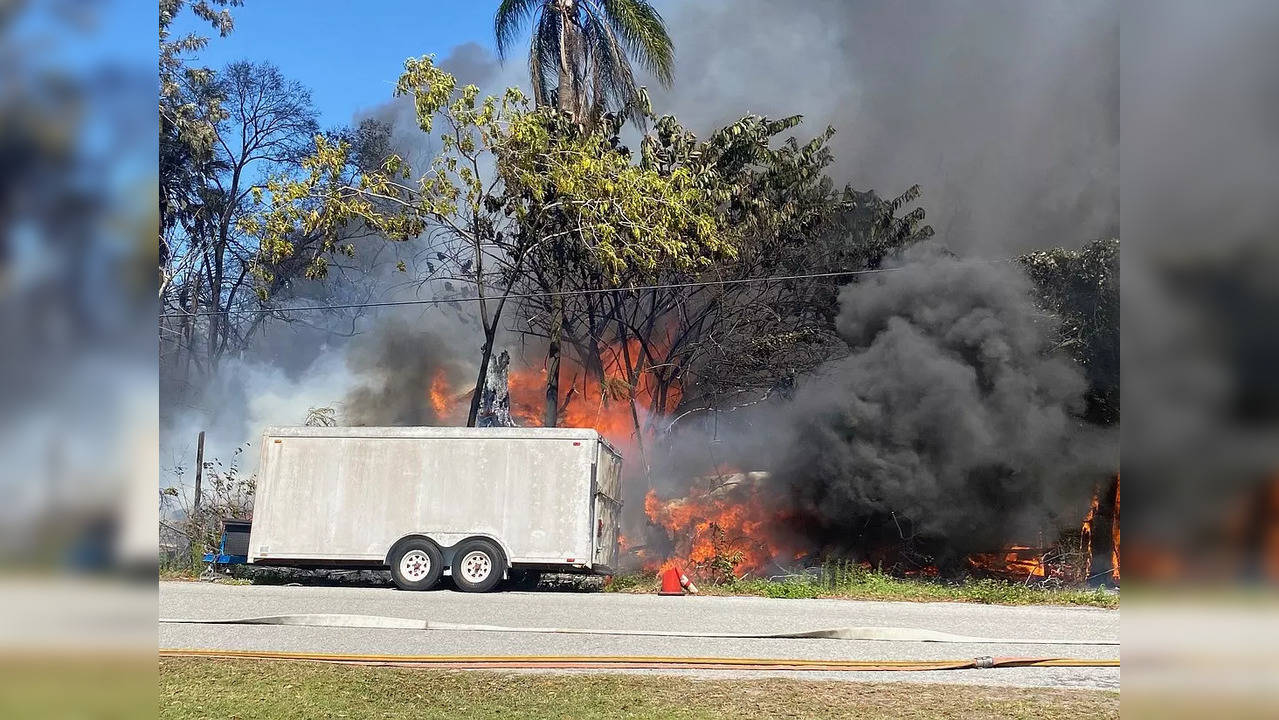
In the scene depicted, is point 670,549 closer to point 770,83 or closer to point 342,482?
point 342,482

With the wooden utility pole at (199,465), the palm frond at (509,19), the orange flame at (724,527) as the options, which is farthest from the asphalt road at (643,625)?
the palm frond at (509,19)

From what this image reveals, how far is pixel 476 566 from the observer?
32.8ft

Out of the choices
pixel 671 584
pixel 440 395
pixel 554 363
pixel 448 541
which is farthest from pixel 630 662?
pixel 440 395

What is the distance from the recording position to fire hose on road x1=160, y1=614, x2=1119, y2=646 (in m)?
8.57

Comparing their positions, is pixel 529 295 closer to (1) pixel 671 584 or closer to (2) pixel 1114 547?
(1) pixel 671 584

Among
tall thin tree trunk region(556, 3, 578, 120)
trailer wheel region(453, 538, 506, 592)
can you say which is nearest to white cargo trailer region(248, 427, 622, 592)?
trailer wheel region(453, 538, 506, 592)

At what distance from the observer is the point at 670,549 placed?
34.5 ft

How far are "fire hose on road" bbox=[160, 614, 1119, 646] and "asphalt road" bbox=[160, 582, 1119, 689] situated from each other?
49mm

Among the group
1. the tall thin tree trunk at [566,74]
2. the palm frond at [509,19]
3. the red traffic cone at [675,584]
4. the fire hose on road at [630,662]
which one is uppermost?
the palm frond at [509,19]

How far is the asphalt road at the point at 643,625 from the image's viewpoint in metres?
8.47

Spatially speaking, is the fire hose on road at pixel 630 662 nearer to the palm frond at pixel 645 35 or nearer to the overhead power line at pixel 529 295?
the overhead power line at pixel 529 295

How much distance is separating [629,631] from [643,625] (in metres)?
0.15

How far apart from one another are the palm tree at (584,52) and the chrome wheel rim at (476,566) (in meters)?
4.20

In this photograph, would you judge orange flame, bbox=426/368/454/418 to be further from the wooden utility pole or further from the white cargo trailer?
the wooden utility pole
